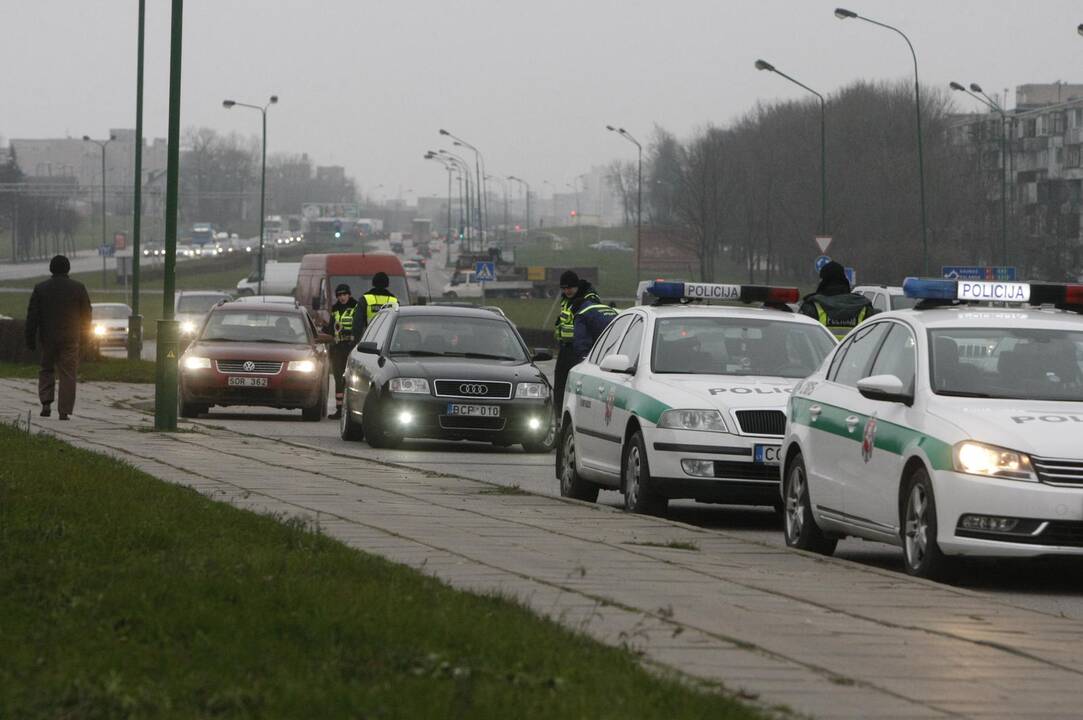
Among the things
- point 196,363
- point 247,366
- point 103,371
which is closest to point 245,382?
point 247,366

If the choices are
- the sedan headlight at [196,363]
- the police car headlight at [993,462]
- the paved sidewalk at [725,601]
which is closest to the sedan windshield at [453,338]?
the sedan headlight at [196,363]

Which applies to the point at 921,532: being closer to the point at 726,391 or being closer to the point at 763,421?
the point at 763,421

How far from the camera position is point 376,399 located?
68.9 feet

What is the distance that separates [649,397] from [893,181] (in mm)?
83433

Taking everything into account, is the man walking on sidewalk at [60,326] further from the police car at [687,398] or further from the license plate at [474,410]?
the police car at [687,398]

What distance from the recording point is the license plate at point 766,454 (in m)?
13.4

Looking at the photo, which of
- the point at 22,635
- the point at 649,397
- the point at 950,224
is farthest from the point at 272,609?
the point at 950,224

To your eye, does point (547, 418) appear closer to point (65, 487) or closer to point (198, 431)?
point (198, 431)

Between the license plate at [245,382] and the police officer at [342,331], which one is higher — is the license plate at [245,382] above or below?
below

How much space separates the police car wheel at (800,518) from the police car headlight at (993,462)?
200 cm

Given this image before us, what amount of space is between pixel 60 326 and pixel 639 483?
34.5 feet

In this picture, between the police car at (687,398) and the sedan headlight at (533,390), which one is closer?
the police car at (687,398)

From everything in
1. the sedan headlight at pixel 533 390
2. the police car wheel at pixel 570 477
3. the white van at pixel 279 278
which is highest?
the white van at pixel 279 278

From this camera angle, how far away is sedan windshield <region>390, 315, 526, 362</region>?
21.7m
